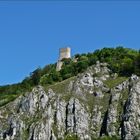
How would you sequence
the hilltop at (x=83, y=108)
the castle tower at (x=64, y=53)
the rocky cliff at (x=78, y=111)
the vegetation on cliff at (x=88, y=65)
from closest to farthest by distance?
the rocky cliff at (x=78, y=111) → the hilltop at (x=83, y=108) → the vegetation on cliff at (x=88, y=65) → the castle tower at (x=64, y=53)

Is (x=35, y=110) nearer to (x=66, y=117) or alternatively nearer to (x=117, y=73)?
(x=66, y=117)

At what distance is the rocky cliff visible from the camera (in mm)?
127500

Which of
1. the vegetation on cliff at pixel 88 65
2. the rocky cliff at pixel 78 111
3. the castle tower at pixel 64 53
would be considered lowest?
the rocky cliff at pixel 78 111

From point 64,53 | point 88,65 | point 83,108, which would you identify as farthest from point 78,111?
point 64,53

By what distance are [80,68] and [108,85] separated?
2145 cm

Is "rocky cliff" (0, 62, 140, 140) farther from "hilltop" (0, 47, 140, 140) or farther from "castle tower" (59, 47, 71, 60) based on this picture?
"castle tower" (59, 47, 71, 60)

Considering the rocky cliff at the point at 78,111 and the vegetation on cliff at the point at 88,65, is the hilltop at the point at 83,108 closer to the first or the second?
the rocky cliff at the point at 78,111

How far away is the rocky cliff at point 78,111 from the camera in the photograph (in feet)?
418

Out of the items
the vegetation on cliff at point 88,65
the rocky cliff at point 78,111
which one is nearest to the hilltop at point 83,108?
the rocky cliff at point 78,111

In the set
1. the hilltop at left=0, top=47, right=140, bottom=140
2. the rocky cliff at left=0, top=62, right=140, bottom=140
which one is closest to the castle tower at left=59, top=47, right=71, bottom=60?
the hilltop at left=0, top=47, right=140, bottom=140

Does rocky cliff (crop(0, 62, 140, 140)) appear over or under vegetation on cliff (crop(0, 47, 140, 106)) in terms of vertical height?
under

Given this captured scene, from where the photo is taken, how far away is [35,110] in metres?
135

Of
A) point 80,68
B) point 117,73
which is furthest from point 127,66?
point 80,68

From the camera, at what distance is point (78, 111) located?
132m
